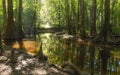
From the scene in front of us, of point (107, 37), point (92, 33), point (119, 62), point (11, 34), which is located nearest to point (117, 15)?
point (92, 33)

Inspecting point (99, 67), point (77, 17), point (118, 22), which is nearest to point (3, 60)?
point (99, 67)

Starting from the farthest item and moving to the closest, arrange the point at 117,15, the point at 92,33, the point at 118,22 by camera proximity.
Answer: the point at 118,22 < the point at 117,15 < the point at 92,33

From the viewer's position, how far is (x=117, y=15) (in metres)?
36.1

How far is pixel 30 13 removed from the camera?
49.1 metres

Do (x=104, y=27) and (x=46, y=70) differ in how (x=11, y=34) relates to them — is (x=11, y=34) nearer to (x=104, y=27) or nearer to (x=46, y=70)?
(x=104, y=27)

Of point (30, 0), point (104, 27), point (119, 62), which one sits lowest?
point (119, 62)

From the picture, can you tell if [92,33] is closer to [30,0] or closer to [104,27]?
[104,27]

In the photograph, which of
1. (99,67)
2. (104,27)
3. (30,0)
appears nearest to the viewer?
(99,67)

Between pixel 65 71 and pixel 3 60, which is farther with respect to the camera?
pixel 3 60

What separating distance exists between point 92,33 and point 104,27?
19.5 ft

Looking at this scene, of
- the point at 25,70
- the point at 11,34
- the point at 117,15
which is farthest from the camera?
the point at 117,15

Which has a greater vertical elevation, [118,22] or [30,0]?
[30,0]

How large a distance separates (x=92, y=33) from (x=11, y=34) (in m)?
9.09

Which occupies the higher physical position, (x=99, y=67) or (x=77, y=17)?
(x=77, y=17)
